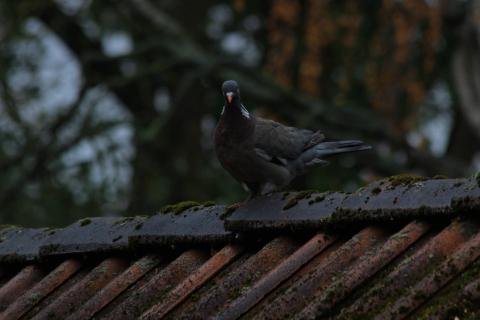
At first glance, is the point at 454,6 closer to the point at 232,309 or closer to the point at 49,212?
the point at 49,212

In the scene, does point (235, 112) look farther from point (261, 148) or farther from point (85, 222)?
point (85, 222)

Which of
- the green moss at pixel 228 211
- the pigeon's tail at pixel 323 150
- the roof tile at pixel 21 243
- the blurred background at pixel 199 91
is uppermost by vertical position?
the green moss at pixel 228 211

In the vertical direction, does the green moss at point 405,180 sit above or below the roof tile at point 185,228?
above

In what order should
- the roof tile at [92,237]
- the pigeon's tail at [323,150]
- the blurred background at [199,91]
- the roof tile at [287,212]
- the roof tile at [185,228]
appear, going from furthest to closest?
the blurred background at [199,91] → the pigeon's tail at [323,150] → the roof tile at [92,237] → the roof tile at [185,228] → the roof tile at [287,212]

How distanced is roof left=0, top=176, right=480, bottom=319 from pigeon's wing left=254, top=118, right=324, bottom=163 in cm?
111

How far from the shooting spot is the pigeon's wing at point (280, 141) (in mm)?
5891

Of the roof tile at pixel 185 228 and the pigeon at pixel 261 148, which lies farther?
the pigeon at pixel 261 148

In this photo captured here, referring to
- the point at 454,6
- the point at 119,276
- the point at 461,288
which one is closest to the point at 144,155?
the point at 454,6

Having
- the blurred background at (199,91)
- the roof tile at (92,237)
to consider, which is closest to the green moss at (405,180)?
the roof tile at (92,237)

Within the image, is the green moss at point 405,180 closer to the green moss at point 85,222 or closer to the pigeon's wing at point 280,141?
the green moss at point 85,222

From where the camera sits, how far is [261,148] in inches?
231

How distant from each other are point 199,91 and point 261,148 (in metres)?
10.2

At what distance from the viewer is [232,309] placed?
3.59 m

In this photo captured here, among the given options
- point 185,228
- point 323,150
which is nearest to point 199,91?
point 323,150
